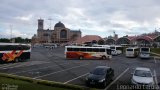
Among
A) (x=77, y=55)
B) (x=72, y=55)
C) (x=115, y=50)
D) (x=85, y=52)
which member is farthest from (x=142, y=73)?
(x=115, y=50)

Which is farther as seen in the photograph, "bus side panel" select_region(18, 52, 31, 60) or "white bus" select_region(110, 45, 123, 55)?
"white bus" select_region(110, 45, 123, 55)

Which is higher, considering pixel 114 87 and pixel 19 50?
pixel 19 50

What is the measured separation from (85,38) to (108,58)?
297 ft

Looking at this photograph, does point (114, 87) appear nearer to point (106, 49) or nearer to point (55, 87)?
point (55, 87)

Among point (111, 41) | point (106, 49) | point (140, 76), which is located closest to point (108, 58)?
point (106, 49)

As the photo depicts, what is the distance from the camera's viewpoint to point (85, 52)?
5181cm

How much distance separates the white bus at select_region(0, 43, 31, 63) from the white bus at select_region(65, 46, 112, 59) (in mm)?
10582

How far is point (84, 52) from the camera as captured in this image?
51.8m

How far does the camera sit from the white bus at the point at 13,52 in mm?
38031

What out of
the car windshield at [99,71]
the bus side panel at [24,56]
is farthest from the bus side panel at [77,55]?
the car windshield at [99,71]

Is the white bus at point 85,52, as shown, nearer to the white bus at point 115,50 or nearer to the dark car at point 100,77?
the white bus at point 115,50

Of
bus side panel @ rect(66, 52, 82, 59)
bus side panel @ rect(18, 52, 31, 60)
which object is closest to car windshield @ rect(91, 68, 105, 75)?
bus side panel @ rect(18, 52, 31, 60)

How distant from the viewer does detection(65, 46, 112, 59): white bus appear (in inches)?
2024

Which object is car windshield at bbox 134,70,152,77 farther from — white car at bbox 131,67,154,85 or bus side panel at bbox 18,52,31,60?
bus side panel at bbox 18,52,31,60
